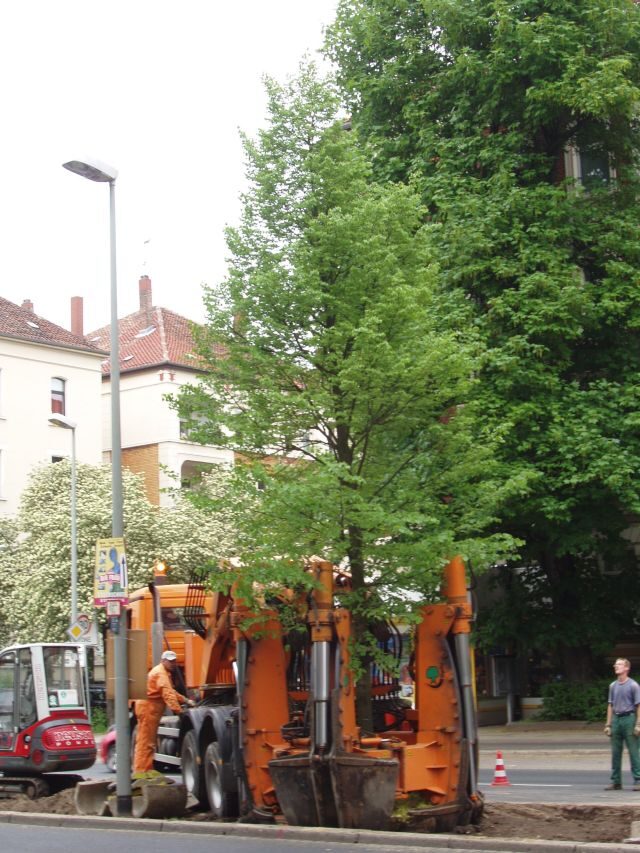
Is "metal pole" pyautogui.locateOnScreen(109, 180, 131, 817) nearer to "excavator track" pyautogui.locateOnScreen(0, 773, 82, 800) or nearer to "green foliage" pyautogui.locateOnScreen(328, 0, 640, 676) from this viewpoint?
"excavator track" pyautogui.locateOnScreen(0, 773, 82, 800)

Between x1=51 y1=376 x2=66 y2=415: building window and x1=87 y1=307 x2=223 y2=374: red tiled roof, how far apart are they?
3457mm

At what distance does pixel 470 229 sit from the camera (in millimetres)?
27922

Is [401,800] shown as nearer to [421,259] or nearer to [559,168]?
[421,259]

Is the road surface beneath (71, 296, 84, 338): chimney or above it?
beneath

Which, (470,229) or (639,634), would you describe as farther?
(639,634)

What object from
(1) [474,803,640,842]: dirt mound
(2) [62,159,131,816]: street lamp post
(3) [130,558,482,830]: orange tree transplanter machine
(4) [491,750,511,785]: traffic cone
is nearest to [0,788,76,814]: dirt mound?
(2) [62,159,131,816]: street lamp post

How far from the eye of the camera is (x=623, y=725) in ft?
56.5

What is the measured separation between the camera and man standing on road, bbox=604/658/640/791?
1708cm

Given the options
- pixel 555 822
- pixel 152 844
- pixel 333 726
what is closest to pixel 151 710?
pixel 152 844

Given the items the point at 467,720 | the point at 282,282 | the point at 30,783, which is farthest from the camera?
the point at 30,783

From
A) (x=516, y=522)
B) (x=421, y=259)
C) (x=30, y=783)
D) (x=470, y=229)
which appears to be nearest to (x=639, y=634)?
(x=516, y=522)

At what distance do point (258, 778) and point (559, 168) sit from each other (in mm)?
20615

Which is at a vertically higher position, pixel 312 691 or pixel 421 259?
pixel 421 259

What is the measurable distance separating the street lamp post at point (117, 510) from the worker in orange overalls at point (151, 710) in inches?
63.4
